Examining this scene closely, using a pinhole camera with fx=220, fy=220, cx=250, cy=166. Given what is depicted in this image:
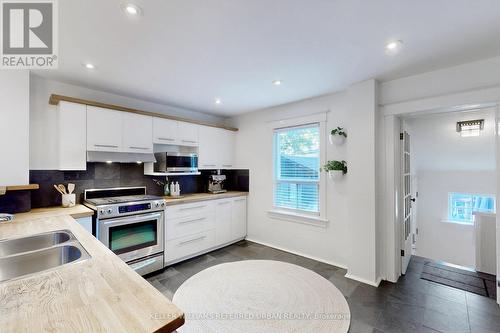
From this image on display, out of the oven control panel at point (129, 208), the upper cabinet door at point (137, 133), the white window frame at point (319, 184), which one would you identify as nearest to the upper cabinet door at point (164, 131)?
the upper cabinet door at point (137, 133)

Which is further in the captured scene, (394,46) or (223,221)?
(223,221)

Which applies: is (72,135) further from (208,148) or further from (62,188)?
(208,148)

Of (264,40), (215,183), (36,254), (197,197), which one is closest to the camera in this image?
(36,254)

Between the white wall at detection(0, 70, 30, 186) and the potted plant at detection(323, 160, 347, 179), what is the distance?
3555 mm

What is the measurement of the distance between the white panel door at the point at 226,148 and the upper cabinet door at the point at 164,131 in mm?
931

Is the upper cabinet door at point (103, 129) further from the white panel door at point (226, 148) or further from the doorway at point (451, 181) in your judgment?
the doorway at point (451, 181)

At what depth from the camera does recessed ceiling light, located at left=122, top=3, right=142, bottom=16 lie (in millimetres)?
1423

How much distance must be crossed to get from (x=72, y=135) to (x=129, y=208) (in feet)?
3.48

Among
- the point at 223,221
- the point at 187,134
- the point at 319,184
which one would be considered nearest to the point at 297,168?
the point at 319,184

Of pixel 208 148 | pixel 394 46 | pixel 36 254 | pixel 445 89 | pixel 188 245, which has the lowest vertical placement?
pixel 188 245

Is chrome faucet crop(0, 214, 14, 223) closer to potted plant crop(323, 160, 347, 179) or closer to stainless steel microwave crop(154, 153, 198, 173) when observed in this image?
stainless steel microwave crop(154, 153, 198, 173)

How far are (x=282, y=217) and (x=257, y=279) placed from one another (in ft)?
4.16

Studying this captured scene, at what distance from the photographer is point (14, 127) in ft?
7.48

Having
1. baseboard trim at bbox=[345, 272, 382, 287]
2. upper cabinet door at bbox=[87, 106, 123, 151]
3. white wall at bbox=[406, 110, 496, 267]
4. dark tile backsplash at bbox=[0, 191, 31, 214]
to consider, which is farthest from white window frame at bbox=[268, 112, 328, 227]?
dark tile backsplash at bbox=[0, 191, 31, 214]
